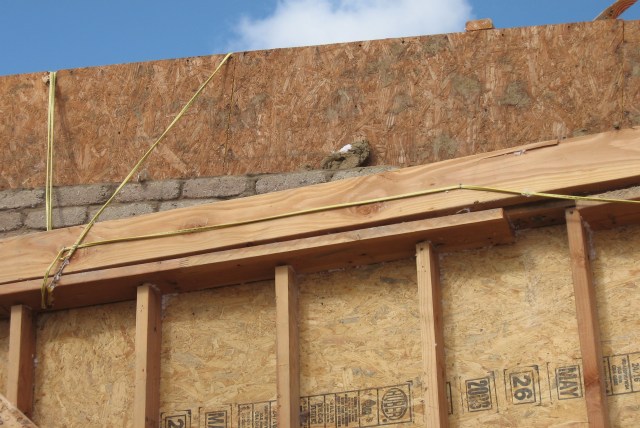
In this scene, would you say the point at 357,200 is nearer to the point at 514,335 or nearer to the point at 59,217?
Result: the point at 514,335

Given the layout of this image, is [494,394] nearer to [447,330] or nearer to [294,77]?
[447,330]

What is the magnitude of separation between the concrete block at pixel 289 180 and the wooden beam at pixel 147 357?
781 mm

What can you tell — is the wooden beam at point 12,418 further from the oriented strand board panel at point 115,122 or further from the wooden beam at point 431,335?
the oriented strand board panel at point 115,122

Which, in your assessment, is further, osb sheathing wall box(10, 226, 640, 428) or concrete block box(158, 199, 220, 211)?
concrete block box(158, 199, 220, 211)

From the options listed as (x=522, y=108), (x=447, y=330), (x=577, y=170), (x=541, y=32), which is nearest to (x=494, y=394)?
(x=447, y=330)

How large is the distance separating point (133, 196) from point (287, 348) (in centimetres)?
→ 144

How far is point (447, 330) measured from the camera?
4926 millimetres

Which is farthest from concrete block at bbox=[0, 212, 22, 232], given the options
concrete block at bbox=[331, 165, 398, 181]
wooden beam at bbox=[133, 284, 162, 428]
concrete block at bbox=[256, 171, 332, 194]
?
concrete block at bbox=[331, 165, 398, 181]

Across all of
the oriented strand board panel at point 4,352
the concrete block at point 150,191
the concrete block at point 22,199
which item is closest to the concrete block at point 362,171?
the concrete block at point 150,191

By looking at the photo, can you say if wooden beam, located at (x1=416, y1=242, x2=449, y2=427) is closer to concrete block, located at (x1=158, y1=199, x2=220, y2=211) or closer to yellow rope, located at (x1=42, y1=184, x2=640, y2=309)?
yellow rope, located at (x1=42, y1=184, x2=640, y2=309)

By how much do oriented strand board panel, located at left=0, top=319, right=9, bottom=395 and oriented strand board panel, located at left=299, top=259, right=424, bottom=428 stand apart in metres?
1.42

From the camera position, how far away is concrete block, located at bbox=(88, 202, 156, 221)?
5914mm

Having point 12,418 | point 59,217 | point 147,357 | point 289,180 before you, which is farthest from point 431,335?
point 59,217

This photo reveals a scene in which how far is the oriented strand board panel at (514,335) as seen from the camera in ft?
15.4
